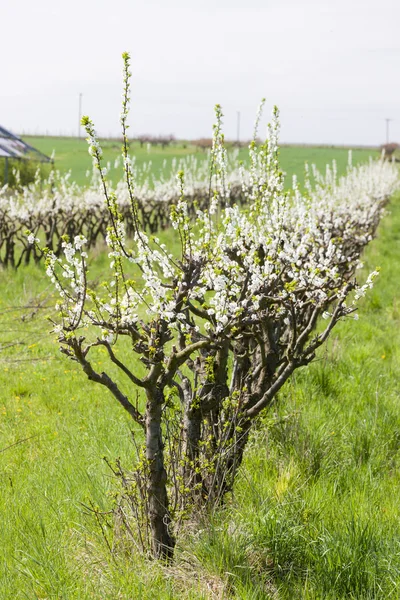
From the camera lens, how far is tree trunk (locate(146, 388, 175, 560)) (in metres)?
3.03

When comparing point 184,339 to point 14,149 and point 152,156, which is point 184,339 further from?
point 152,156

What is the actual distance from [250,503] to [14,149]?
24.7 metres

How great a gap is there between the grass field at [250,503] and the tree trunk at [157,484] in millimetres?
102

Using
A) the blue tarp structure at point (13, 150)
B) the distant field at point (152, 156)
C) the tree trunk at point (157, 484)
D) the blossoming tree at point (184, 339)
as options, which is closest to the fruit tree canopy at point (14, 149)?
the blue tarp structure at point (13, 150)

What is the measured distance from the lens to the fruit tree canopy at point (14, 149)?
2426 cm

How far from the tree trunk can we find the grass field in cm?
10

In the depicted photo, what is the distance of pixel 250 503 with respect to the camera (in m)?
3.61

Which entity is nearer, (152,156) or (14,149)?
(14,149)

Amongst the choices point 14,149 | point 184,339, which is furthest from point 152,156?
point 184,339

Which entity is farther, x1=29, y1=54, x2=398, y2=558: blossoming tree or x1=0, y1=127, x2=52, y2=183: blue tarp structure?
x1=0, y1=127, x2=52, y2=183: blue tarp structure

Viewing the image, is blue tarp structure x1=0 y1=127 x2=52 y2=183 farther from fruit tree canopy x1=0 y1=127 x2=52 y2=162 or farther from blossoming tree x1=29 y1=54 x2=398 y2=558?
blossoming tree x1=29 y1=54 x2=398 y2=558

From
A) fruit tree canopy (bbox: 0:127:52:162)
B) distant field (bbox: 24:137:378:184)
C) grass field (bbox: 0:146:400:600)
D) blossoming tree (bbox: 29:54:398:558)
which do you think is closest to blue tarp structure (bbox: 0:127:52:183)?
fruit tree canopy (bbox: 0:127:52:162)

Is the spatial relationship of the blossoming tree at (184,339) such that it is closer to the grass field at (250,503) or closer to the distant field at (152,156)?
the grass field at (250,503)

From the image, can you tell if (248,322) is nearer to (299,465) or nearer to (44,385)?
(299,465)
